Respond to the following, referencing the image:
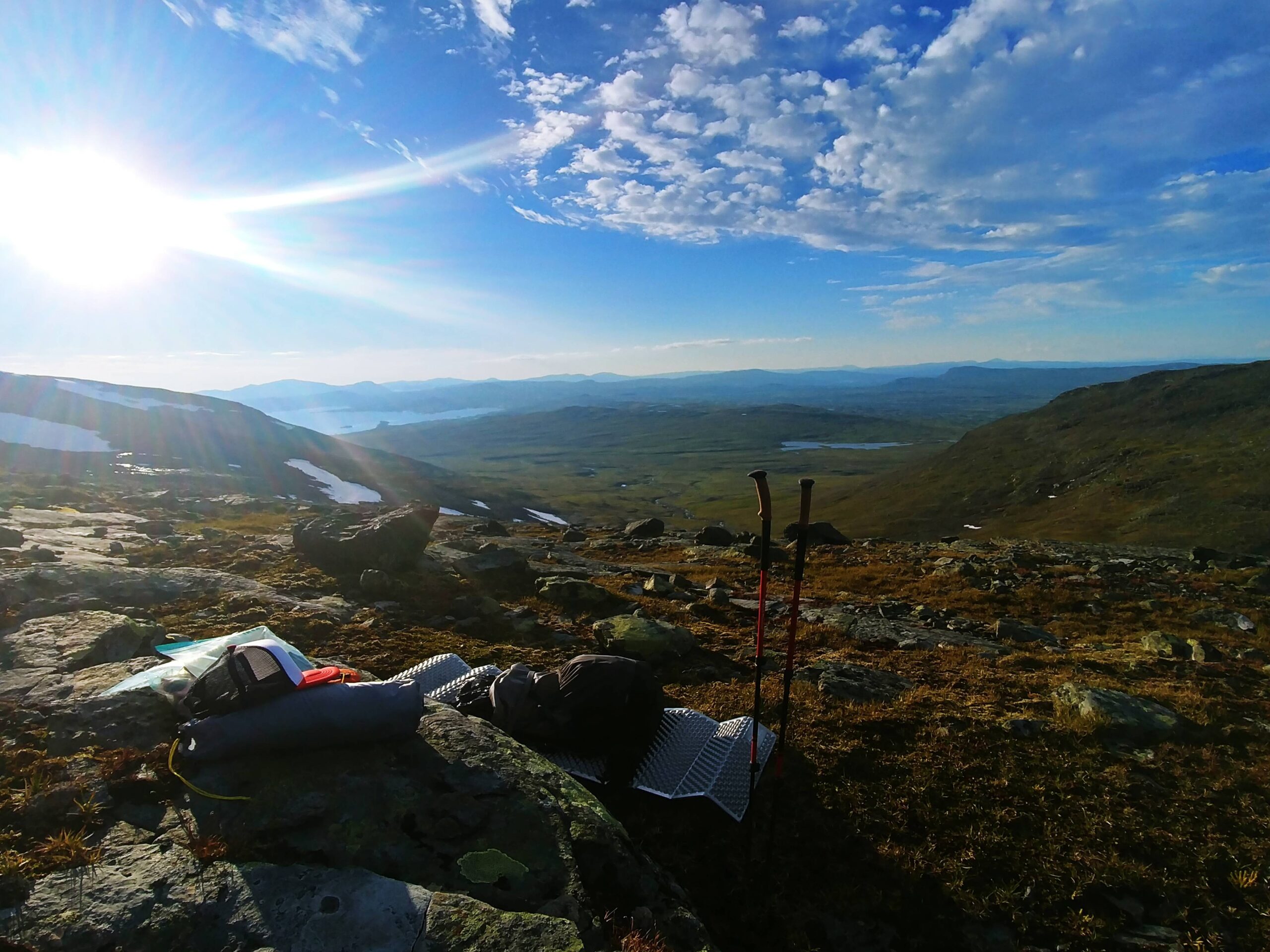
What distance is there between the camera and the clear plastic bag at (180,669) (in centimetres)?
703

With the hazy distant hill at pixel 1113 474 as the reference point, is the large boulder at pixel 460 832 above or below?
above

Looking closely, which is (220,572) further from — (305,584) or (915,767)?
(915,767)

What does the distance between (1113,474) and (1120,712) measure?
99707 millimetres

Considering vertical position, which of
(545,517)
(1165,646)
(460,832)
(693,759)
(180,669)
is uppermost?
(180,669)

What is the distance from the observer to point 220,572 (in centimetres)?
1853

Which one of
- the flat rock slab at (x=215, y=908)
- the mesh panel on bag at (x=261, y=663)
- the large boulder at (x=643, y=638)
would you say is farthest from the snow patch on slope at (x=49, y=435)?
the flat rock slab at (x=215, y=908)

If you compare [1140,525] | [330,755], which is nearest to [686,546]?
[330,755]

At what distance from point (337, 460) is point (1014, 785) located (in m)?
133

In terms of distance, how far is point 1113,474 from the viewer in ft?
284

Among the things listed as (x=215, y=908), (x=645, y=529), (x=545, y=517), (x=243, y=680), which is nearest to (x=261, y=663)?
(x=243, y=680)

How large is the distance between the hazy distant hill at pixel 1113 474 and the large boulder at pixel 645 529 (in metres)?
49.0

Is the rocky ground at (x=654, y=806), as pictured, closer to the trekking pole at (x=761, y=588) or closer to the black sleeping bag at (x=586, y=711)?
the trekking pole at (x=761, y=588)

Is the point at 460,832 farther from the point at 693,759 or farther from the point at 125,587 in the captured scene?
the point at 125,587

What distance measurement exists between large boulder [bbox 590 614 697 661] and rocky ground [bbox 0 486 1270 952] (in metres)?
0.08
